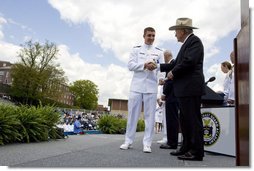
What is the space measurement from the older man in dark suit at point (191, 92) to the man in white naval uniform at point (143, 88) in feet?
1.90

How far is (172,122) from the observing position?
4.45 m

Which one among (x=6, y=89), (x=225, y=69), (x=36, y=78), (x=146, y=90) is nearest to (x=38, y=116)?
(x=146, y=90)

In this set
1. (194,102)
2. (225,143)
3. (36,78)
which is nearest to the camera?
(194,102)

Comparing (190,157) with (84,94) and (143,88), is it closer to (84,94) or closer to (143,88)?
(143,88)

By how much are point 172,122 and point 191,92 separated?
4.47 ft

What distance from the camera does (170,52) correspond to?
204 inches

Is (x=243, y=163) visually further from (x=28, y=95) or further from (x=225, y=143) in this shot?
(x=28, y=95)

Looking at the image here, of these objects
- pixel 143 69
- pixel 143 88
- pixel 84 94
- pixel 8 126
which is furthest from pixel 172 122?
pixel 84 94

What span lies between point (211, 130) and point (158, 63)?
4.00ft

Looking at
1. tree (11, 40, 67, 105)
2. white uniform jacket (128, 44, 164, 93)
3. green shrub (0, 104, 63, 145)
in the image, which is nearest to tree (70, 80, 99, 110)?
tree (11, 40, 67, 105)

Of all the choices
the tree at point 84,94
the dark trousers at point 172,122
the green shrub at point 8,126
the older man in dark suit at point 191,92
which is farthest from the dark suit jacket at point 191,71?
the tree at point 84,94

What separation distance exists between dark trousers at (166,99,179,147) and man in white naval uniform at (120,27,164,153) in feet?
2.02

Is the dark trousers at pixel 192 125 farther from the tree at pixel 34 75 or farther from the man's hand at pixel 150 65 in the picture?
the tree at pixel 34 75

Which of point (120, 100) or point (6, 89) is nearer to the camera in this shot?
point (6, 89)
